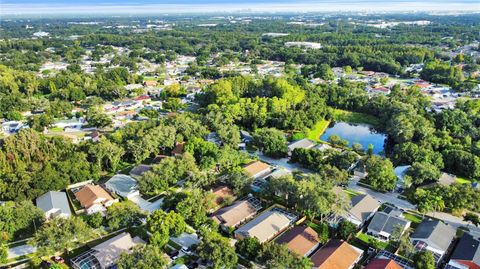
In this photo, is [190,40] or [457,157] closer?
[457,157]

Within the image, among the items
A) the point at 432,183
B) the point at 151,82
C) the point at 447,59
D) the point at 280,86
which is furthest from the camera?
the point at 447,59

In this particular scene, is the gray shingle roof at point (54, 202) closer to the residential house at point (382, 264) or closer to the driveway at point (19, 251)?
the driveway at point (19, 251)

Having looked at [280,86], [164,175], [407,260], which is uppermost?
[280,86]

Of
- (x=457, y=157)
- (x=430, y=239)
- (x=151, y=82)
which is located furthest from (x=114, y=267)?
(x=151, y=82)

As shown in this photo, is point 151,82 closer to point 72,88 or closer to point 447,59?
point 72,88

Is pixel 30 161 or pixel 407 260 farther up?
pixel 30 161

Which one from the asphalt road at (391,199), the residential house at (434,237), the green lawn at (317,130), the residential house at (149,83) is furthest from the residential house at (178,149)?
the residential house at (149,83)

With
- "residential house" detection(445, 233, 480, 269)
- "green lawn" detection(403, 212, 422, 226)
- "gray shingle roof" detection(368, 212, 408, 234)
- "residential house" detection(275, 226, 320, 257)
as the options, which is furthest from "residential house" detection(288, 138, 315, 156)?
"residential house" detection(445, 233, 480, 269)

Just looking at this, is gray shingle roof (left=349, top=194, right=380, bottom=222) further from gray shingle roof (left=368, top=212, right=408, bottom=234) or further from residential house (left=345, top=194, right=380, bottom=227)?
gray shingle roof (left=368, top=212, right=408, bottom=234)
